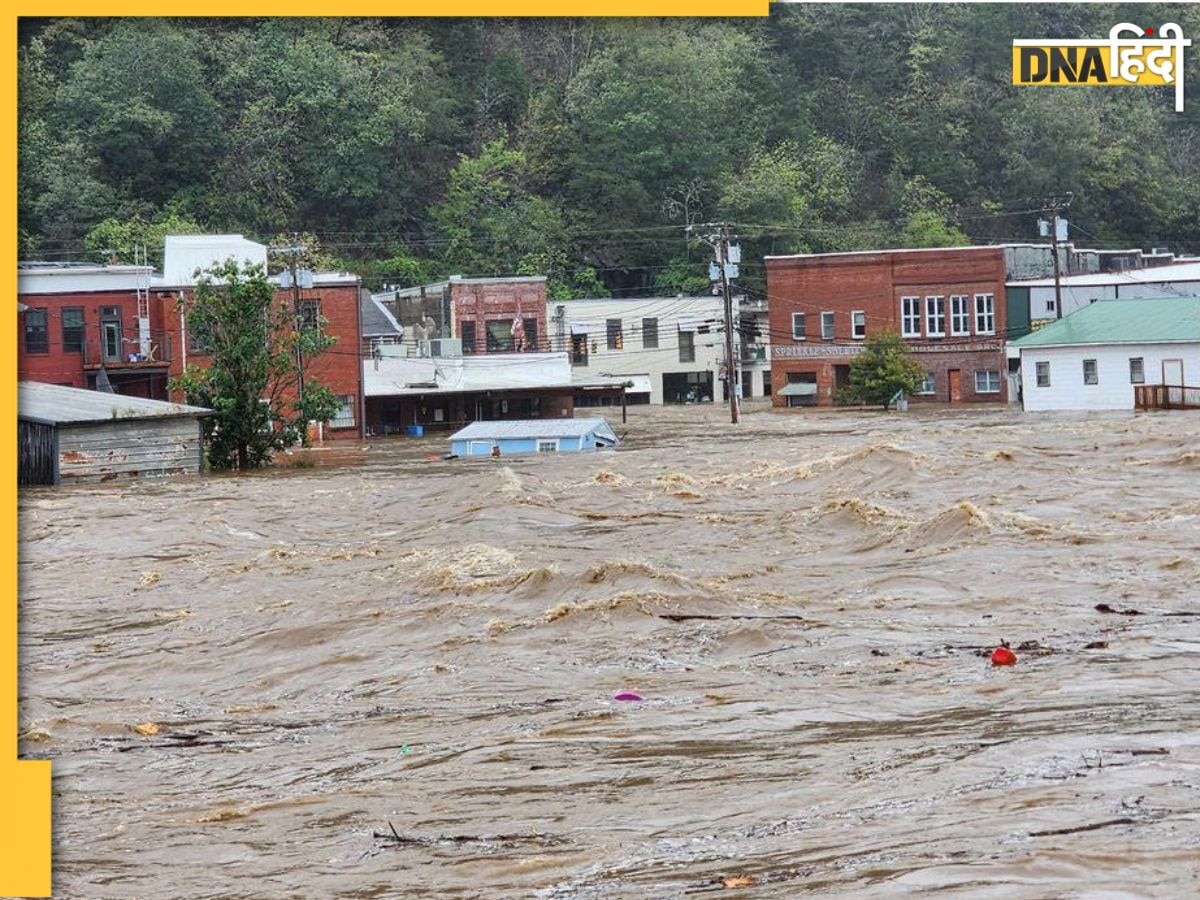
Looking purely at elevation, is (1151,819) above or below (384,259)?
below

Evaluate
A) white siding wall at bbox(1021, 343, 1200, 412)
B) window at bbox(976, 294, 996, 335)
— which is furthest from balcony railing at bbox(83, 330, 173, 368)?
window at bbox(976, 294, 996, 335)

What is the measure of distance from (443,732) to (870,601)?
586cm

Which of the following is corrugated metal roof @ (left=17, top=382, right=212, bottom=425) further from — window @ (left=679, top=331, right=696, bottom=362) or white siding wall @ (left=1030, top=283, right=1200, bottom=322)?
window @ (left=679, top=331, right=696, bottom=362)

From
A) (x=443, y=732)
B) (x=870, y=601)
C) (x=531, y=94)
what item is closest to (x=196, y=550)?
(x=870, y=601)

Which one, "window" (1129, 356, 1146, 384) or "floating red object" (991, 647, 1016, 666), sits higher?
"window" (1129, 356, 1146, 384)

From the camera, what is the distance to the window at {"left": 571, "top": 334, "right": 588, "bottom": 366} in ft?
202

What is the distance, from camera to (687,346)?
210 ft

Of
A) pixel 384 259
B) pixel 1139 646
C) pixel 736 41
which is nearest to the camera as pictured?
pixel 1139 646

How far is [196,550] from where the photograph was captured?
21.2m

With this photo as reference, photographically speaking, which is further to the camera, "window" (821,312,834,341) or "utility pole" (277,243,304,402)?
"window" (821,312,834,341)

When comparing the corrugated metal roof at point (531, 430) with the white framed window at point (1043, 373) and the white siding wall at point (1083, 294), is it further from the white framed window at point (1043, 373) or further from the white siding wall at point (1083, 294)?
the white siding wall at point (1083, 294)

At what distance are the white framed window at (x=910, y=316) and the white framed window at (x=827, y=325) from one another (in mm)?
2258

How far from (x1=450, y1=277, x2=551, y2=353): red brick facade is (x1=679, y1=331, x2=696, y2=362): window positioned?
957cm

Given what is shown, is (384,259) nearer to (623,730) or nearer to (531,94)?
(531,94)
